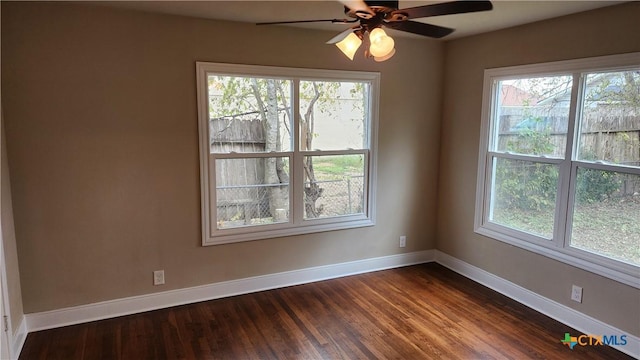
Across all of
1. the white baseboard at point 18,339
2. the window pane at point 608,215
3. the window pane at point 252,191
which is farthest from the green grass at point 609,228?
the white baseboard at point 18,339

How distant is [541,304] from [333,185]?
211cm

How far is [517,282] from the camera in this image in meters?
3.67

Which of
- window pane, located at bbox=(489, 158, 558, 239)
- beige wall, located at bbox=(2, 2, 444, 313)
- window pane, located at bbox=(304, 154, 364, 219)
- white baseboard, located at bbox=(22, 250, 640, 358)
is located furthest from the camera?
window pane, located at bbox=(304, 154, 364, 219)

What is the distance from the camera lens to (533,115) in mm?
3494

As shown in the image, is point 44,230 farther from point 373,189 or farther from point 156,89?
point 373,189

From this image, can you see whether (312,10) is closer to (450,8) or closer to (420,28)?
(420,28)

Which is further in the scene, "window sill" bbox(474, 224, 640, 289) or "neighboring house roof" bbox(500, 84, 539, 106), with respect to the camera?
"neighboring house roof" bbox(500, 84, 539, 106)

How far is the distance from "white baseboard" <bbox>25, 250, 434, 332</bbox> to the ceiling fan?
7.81 feet

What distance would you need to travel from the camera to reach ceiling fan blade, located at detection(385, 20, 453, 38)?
2.16 meters

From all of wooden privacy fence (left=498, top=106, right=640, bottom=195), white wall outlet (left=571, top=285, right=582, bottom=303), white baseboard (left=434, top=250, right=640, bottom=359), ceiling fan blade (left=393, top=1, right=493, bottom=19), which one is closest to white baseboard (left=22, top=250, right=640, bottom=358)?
white baseboard (left=434, top=250, right=640, bottom=359)

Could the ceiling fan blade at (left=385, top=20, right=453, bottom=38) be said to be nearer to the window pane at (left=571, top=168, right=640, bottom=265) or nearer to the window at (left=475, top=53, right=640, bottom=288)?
the window at (left=475, top=53, right=640, bottom=288)

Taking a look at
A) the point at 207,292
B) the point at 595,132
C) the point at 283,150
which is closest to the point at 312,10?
the point at 283,150

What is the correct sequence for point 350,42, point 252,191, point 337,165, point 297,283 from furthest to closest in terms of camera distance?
point 337,165 → point 297,283 → point 252,191 → point 350,42

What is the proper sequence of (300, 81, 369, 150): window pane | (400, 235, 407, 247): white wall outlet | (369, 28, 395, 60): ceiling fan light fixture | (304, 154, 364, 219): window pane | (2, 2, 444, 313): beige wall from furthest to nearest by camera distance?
(400, 235, 407, 247): white wall outlet → (304, 154, 364, 219): window pane → (300, 81, 369, 150): window pane → (2, 2, 444, 313): beige wall → (369, 28, 395, 60): ceiling fan light fixture
